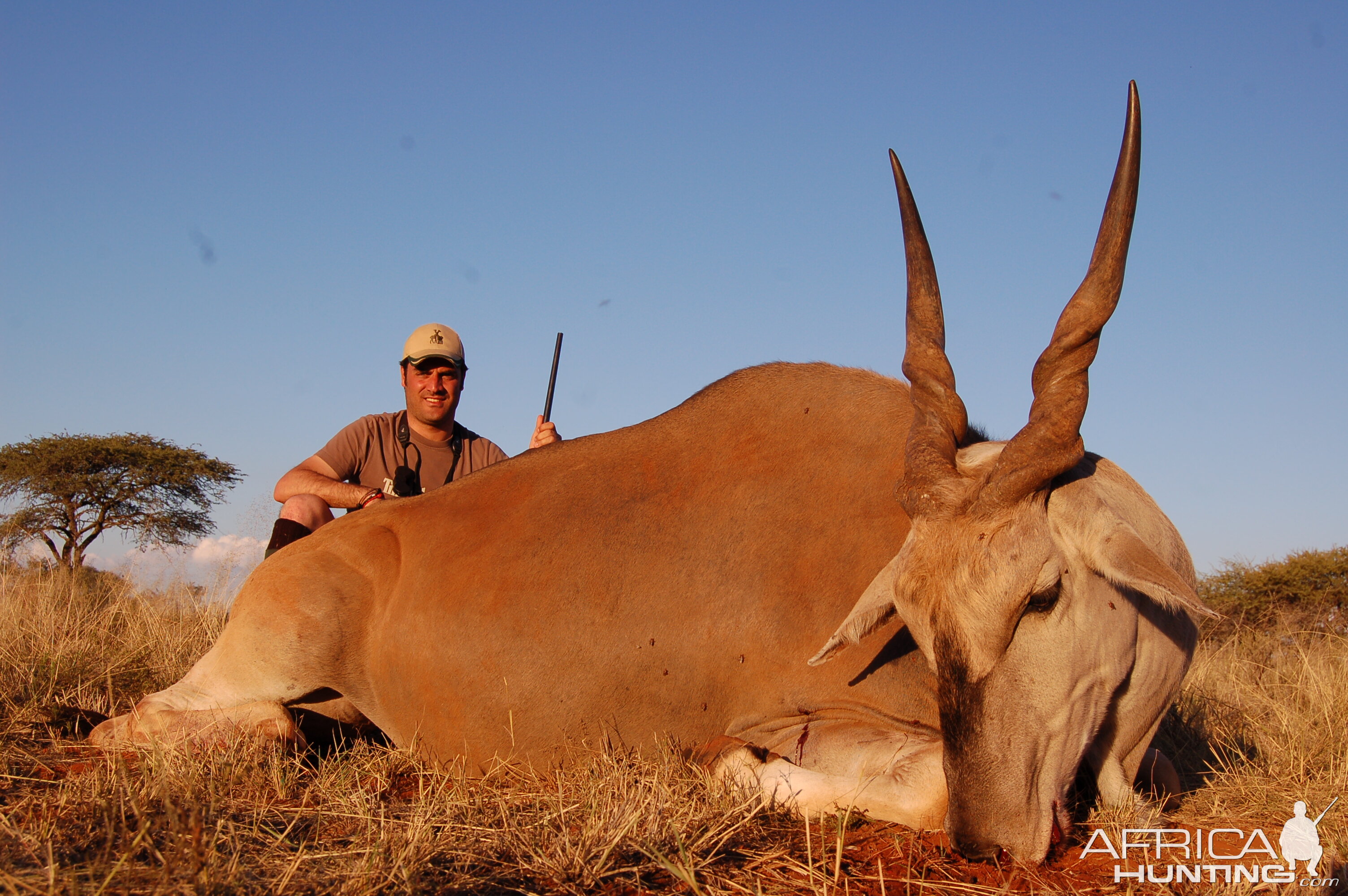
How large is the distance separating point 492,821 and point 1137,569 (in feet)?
6.74

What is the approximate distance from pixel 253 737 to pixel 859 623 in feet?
8.41

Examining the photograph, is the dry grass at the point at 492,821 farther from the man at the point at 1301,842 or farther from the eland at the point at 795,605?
the eland at the point at 795,605

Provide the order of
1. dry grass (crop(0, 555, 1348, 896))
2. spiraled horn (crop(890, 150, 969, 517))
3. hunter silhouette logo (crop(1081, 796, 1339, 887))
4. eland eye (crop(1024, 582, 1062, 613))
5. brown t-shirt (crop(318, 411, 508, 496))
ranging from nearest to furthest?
dry grass (crop(0, 555, 1348, 896)) < hunter silhouette logo (crop(1081, 796, 1339, 887)) < eland eye (crop(1024, 582, 1062, 613)) < spiraled horn (crop(890, 150, 969, 517)) < brown t-shirt (crop(318, 411, 508, 496))

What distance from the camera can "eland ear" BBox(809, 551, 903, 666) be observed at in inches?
126

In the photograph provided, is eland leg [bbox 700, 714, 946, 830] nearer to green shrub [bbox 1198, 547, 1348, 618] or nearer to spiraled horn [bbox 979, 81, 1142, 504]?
spiraled horn [bbox 979, 81, 1142, 504]

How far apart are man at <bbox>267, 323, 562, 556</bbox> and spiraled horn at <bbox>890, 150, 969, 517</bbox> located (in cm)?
312

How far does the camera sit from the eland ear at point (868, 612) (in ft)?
10.5

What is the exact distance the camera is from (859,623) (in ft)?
10.6

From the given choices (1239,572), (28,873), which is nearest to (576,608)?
(28,873)

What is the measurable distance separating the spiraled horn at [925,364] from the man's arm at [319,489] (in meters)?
3.61

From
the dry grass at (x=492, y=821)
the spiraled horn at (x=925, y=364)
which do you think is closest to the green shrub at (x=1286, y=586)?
the dry grass at (x=492, y=821)

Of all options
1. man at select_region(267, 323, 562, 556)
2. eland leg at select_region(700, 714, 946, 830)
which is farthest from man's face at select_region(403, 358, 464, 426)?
eland leg at select_region(700, 714, 946, 830)

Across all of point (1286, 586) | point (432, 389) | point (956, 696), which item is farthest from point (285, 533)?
point (1286, 586)

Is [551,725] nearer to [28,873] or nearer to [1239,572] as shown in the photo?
[28,873]
